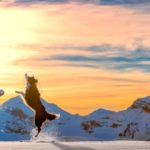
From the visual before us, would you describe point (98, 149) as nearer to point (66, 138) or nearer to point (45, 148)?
point (45, 148)

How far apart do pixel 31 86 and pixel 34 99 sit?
650 mm

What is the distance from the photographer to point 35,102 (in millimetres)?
23141

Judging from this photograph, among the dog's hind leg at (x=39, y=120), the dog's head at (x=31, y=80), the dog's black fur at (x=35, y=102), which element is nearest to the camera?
the dog's hind leg at (x=39, y=120)

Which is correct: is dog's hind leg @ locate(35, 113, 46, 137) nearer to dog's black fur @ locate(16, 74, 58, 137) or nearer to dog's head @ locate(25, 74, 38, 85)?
dog's black fur @ locate(16, 74, 58, 137)

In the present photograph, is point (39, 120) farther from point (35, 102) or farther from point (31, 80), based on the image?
point (31, 80)

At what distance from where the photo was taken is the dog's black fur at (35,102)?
2314 cm

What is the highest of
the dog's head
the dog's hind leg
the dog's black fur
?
the dog's head

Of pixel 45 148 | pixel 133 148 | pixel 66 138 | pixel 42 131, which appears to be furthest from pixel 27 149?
pixel 42 131

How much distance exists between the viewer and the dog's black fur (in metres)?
23.1

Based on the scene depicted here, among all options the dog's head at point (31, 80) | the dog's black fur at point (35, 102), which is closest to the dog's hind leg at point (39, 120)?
the dog's black fur at point (35, 102)

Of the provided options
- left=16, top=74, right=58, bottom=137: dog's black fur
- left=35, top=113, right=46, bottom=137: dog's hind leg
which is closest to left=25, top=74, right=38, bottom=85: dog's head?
left=16, top=74, right=58, bottom=137: dog's black fur

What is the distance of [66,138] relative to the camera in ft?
69.1

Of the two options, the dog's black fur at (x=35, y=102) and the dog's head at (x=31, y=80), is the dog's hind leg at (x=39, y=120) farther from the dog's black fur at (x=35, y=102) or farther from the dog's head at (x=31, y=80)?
the dog's head at (x=31, y=80)

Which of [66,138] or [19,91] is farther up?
[19,91]
